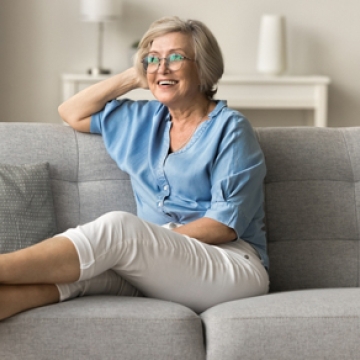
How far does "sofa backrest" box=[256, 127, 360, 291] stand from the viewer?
229 centimetres

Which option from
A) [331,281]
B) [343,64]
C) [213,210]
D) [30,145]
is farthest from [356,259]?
[343,64]

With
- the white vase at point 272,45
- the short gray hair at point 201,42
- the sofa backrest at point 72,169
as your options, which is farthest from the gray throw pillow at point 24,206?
the white vase at point 272,45

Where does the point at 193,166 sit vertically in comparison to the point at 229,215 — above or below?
above

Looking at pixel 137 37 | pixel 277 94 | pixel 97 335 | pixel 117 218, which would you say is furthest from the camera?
pixel 137 37

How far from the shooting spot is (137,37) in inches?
197

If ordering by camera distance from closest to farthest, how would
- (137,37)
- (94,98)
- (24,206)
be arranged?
(24,206), (94,98), (137,37)

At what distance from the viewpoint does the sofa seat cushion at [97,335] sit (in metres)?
1.73

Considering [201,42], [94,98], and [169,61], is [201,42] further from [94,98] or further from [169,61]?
[94,98]

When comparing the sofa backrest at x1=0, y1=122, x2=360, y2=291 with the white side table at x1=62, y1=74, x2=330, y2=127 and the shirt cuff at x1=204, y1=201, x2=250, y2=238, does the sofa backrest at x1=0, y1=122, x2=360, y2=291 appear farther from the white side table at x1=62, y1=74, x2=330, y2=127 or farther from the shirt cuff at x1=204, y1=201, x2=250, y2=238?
the white side table at x1=62, y1=74, x2=330, y2=127

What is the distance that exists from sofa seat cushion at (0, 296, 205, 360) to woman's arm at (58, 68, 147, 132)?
0.82 m

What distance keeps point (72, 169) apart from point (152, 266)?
2.06 feet

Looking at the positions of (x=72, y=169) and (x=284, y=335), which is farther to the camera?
(x=72, y=169)

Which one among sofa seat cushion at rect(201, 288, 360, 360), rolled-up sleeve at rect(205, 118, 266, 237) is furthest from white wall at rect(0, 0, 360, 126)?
sofa seat cushion at rect(201, 288, 360, 360)

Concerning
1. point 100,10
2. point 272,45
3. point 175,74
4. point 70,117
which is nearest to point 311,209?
point 175,74
